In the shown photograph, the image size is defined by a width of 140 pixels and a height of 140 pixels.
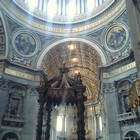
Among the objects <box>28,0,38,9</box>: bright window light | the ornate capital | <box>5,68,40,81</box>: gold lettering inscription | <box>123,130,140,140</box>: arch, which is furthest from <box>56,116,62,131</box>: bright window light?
<box>28,0,38,9</box>: bright window light

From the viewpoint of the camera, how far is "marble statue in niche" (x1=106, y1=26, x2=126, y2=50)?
55.6 feet

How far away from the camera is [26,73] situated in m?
17.0

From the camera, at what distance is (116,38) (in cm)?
1747

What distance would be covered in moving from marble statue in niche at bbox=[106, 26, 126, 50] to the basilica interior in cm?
3

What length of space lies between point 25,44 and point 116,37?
7.99 metres

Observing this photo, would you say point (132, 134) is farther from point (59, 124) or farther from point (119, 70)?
point (59, 124)

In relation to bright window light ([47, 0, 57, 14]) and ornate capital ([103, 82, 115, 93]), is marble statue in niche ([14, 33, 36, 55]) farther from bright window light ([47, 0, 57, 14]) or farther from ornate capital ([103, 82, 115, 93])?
ornate capital ([103, 82, 115, 93])

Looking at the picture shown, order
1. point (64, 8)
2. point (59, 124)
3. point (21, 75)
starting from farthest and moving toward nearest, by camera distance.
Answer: point (59, 124)
point (64, 8)
point (21, 75)

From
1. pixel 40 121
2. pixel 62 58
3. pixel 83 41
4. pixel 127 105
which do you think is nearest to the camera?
pixel 40 121

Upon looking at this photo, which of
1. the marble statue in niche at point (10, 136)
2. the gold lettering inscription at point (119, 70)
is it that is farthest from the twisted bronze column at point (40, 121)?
the gold lettering inscription at point (119, 70)

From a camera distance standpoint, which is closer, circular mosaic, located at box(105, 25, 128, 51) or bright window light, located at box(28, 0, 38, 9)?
circular mosaic, located at box(105, 25, 128, 51)

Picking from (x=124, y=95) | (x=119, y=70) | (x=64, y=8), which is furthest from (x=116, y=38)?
(x=64, y=8)

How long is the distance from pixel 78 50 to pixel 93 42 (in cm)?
243

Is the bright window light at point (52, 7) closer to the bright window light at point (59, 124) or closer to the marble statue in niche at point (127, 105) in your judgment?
the marble statue in niche at point (127, 105)
